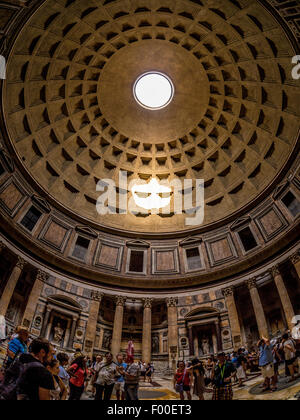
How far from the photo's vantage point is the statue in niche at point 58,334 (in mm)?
21344

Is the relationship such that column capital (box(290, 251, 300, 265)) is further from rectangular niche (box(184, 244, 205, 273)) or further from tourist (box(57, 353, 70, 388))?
Answer: tourist (box(57, 353, 70, 388))

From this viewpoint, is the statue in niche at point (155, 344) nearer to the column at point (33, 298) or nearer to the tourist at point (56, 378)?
the column at point (33, 298)

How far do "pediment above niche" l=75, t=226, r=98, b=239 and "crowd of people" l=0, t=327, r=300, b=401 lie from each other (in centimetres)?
1377

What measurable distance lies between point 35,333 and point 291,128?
23.8m

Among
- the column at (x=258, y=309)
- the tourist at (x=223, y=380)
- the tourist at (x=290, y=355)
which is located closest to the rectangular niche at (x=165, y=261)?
the column at (x=258, y=309)

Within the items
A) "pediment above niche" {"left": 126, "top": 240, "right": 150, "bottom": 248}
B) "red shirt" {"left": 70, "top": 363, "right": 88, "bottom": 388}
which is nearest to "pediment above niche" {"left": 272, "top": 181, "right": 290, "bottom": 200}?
"pediment above niche" {"left": 126, "top": 240, "right": 150, "bottom": 248}

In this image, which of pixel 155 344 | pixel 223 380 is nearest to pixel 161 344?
pixel 155 344

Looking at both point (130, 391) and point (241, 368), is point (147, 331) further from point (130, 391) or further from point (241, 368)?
point (130, 391)

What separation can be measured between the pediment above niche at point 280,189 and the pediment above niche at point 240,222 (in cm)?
277

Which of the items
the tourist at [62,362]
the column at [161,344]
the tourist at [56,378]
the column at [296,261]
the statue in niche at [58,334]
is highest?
the column at [296,261]

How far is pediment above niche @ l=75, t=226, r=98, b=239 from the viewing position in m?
27.2

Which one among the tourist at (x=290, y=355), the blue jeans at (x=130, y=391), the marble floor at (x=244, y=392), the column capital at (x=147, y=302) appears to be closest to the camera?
the blue jeans at (x=130, y=391)
